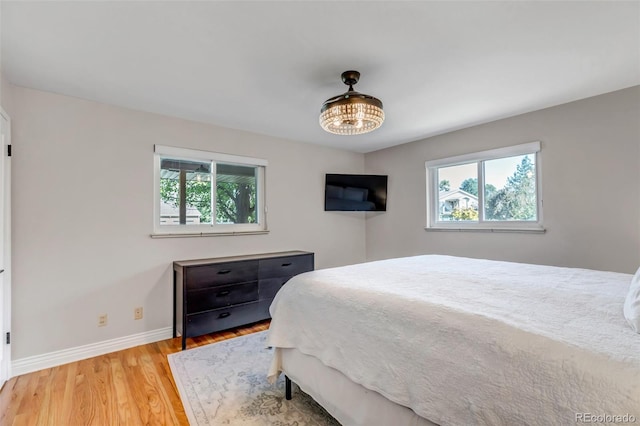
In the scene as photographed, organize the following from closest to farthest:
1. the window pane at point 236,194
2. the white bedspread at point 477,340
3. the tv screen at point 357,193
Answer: the white bedspread at point 477,340
the window pane at point 236,194
the tv screen at point 357,193

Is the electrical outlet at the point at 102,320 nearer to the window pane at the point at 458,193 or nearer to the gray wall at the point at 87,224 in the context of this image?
the gray wall at the point at 87,224

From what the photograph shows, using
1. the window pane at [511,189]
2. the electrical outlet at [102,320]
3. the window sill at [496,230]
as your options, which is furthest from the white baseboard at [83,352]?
the window pane at [511,189]

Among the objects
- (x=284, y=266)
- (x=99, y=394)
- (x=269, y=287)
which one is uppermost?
(x=284, y=266)

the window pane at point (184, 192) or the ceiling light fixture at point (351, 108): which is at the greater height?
the ceiling light fixture at point (351, 108)

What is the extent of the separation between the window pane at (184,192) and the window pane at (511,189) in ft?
11.0

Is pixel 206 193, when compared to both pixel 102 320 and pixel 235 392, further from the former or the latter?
pixel 235 392

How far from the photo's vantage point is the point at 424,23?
5.40 feet

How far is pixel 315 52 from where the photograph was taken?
190cm

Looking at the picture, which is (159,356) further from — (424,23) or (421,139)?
(421,139)

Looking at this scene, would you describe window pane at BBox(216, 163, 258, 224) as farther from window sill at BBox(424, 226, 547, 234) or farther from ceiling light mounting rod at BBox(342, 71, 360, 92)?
window sill at BBox(424, 226, 547, 234)

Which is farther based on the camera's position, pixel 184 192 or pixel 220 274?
pixel 184 192

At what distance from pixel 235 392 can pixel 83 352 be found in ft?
5.30

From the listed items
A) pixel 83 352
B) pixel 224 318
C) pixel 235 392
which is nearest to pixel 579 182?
pixel 235 392

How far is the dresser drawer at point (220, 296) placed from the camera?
9.15 feet
